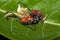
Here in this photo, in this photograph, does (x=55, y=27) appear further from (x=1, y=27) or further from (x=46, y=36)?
(x=1, y=27)

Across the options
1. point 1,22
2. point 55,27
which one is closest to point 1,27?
point 1,22

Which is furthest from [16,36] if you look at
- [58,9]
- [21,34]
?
[58,9]

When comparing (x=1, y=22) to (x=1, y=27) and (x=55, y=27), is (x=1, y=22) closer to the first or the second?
(x=1, y=27)
